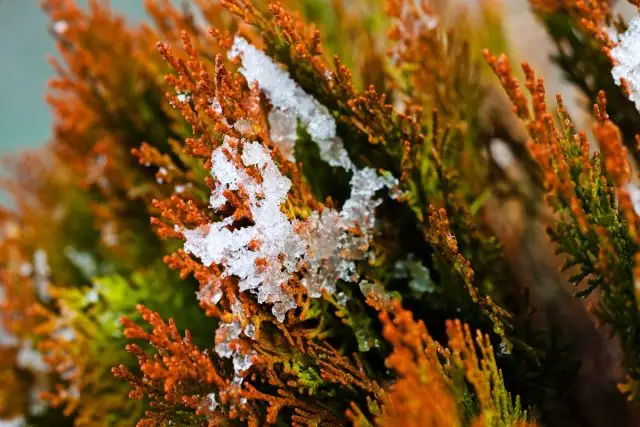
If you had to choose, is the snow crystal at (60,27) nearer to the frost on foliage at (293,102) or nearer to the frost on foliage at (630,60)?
the frost on foliage at (293,102)

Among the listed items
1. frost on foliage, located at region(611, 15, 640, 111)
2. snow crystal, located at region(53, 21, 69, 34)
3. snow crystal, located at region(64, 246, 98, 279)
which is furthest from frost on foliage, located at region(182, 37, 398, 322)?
snow crystal, located at region(64, 246, 98, 279)

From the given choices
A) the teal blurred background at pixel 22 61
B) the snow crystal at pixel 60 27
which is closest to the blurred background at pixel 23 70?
the teal blurred background at pixel 22 61

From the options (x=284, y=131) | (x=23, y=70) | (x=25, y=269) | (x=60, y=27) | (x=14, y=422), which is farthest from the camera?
(x=23, y=70)

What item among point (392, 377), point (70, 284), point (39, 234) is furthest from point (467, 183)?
point (39, 234)

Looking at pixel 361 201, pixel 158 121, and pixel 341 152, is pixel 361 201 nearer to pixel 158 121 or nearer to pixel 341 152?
pixel 341 152

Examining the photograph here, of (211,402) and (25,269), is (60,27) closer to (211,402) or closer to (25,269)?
(25,269)

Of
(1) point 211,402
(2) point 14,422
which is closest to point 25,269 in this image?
(2) point 14,422

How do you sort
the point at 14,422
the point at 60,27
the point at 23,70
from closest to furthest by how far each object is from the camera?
the point at 60,27 → the point at 14,422 → the point at 23,70
